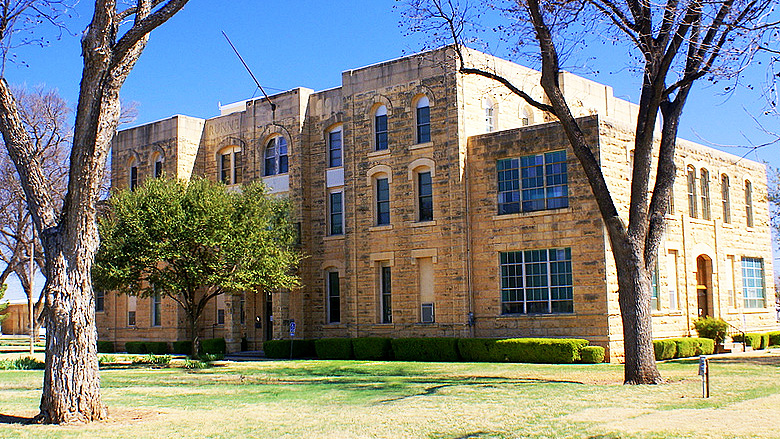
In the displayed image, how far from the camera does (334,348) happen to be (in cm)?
3148

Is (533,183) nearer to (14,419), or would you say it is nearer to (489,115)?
(489,115)

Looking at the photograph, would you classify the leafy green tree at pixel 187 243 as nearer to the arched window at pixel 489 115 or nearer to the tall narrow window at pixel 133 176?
the arched window at pixel 489 115

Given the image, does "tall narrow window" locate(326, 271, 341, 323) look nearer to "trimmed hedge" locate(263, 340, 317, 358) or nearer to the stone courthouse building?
the stone courthouse building

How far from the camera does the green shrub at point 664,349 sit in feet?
86.8

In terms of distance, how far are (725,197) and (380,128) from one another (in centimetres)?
1398

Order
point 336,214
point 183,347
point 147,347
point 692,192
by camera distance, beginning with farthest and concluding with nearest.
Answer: point 147,347, point 183,347, point 336,214, point 692,192

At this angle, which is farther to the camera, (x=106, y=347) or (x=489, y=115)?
(x=106, y=347)

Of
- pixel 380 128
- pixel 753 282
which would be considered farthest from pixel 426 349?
pixel 753 282

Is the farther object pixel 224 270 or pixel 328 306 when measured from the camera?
pixel 328 306

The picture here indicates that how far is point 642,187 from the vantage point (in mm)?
19094

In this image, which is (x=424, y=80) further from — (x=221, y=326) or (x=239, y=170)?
(x=221, y=326)

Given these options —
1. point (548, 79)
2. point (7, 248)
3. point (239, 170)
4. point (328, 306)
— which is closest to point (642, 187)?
point (548, 79)

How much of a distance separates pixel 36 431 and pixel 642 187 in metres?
13.3

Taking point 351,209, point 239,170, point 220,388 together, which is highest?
point 239,170
